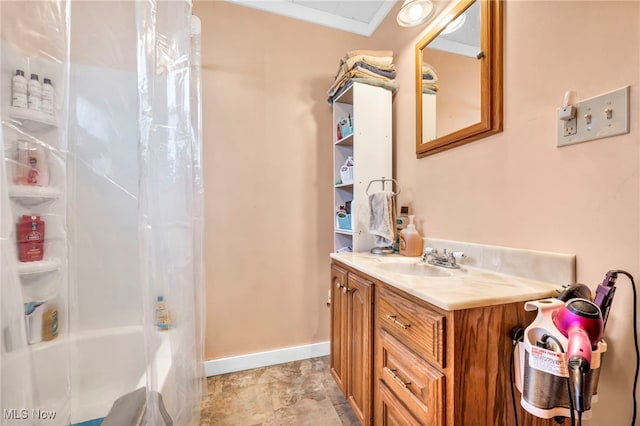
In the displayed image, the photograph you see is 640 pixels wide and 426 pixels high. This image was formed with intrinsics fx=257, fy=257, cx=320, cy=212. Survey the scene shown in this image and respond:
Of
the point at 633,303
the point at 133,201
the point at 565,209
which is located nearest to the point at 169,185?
the point at 133,201

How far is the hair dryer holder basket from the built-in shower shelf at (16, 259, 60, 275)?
119cm

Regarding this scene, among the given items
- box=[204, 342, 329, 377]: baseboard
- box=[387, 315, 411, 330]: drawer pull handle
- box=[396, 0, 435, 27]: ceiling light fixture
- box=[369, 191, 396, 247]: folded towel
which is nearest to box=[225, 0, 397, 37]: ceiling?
box=[396, 0, 435, 27]: ceiling light fixture

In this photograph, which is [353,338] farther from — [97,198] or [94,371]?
[97,198]

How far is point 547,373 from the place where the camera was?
24.0 inches

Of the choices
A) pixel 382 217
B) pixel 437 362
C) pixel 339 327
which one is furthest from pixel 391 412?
pixel 382 217

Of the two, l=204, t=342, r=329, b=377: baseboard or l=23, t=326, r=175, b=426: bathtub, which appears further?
l=204, t=342, r=329, b=377: baseboard

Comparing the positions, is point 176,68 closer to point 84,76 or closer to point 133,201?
point 84,76

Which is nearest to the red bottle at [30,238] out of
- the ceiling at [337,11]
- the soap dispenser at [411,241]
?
the soap dispenser at [411,241]

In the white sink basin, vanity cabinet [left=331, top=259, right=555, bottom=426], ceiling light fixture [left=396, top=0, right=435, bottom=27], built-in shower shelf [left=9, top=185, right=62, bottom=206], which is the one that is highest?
ceiling light fixture [left=396, top=0, right=435, bottom=27]

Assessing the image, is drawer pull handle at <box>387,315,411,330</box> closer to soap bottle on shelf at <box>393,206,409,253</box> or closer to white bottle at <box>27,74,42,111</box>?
soap bottle on shelf at <box>393,206,409,253</box>

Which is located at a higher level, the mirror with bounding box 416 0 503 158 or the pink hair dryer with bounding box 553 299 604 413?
the mirror with bounding box 416 0 503 158

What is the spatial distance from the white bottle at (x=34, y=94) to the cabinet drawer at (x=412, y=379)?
3.95 ft

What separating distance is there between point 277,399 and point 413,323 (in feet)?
3.78

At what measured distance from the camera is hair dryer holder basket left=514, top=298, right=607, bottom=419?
60 centimetres
